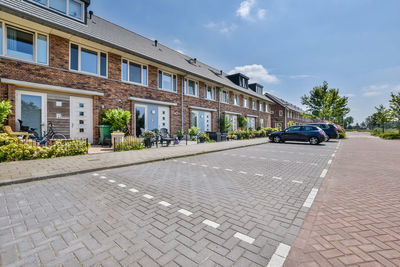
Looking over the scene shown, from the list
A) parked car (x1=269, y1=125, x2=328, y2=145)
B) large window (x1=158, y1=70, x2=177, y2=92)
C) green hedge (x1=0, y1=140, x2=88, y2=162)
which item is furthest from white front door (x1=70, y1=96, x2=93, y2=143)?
parked car (x1=269, y1=125, x2=328, y2=145)

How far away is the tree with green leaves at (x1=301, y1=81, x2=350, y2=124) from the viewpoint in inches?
1380

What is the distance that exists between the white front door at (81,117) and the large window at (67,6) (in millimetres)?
4958

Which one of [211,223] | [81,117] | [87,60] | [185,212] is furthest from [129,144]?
[211,223]

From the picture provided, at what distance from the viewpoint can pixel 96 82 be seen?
35.7 ft

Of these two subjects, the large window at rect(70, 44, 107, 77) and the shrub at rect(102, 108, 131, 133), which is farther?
the shrub at rect(102, 108, 131, 133)

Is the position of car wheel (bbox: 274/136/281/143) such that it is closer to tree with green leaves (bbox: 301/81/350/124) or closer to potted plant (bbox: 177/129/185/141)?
potted plant (bbox: 177/129/185/141)

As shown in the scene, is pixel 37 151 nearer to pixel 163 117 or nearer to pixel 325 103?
pixel 163 117

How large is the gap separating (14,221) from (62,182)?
1.87 meters

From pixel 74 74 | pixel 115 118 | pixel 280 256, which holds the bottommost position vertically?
pixel 280 256

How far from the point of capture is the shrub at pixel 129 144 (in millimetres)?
9043

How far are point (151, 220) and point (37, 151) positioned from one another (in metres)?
6.46

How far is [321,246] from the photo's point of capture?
2074 mm

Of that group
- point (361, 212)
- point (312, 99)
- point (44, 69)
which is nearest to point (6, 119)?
point (44, 69)

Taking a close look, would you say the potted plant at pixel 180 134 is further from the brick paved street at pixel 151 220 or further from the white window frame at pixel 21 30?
the brick paved street at pixel 151 220
